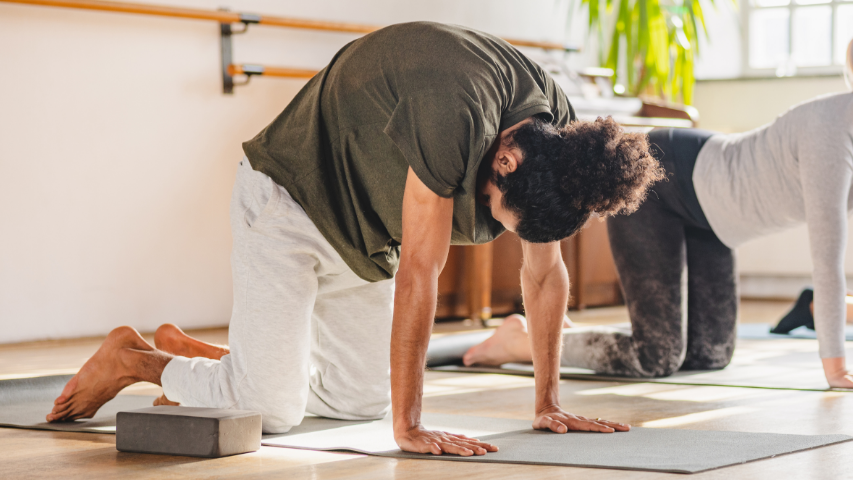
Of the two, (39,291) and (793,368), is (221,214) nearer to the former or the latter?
(39,291)

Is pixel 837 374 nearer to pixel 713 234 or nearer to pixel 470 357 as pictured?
pixel 713 234

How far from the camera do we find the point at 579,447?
1.47m

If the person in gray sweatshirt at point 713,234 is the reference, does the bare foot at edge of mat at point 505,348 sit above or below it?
below

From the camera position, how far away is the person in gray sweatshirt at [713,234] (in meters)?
2.08

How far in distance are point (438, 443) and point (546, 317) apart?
0.34 m

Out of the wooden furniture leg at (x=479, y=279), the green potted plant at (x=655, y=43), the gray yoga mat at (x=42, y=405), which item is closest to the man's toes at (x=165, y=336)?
the gray yoga mat at (x=42, y=405)

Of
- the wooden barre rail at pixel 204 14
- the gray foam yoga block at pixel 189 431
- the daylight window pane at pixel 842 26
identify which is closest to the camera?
the gray foam yoga block at pixel 189 431


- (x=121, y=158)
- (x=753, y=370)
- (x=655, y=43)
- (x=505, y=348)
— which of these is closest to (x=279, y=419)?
(x=505, y=348)

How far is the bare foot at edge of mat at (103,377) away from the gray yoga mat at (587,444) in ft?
1.12

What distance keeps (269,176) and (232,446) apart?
47 centimetres

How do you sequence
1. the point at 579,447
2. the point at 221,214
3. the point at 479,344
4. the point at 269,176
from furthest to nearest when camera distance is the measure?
the point at 221,214 → the point at 479,344 → the point at 269,176 → the point at 579,447

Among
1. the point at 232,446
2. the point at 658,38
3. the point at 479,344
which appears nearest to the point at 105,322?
the point at 479,344

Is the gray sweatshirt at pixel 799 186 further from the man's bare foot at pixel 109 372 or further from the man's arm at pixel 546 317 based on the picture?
the man's bare foot at pixel 109 372

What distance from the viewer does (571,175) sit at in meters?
Answer: 1.37
